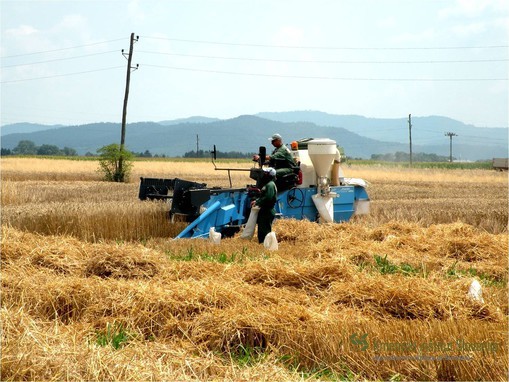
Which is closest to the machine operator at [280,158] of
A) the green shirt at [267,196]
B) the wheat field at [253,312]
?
the green shirt at [267,196]

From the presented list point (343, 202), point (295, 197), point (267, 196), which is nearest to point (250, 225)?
point (267, 196)

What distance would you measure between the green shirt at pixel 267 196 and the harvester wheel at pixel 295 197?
1.76 meters

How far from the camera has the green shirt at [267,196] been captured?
12180mm

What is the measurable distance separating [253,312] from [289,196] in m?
7.58

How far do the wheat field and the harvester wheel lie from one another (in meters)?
2.73

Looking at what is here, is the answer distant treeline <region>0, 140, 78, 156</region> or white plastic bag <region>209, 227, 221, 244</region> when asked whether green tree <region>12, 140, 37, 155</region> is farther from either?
white plastic bag <region>209, 227, 221, 244</region>

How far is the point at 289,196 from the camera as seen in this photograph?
554 inches

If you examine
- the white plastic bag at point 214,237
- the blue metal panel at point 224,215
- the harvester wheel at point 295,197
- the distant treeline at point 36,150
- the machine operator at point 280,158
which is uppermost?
the distant treeline at point 36,150

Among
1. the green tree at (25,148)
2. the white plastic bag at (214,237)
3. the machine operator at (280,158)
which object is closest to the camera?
the white plastic bag at (214,237)

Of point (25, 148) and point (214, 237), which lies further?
point (25, 148)

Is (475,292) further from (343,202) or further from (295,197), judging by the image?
(343,202)

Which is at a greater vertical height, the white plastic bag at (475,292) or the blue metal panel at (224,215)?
the blue metal panel at (224,215)

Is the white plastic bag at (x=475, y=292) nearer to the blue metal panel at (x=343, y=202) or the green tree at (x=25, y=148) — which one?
the blue metal panel at (x=343, y=202)

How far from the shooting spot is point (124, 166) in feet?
115
